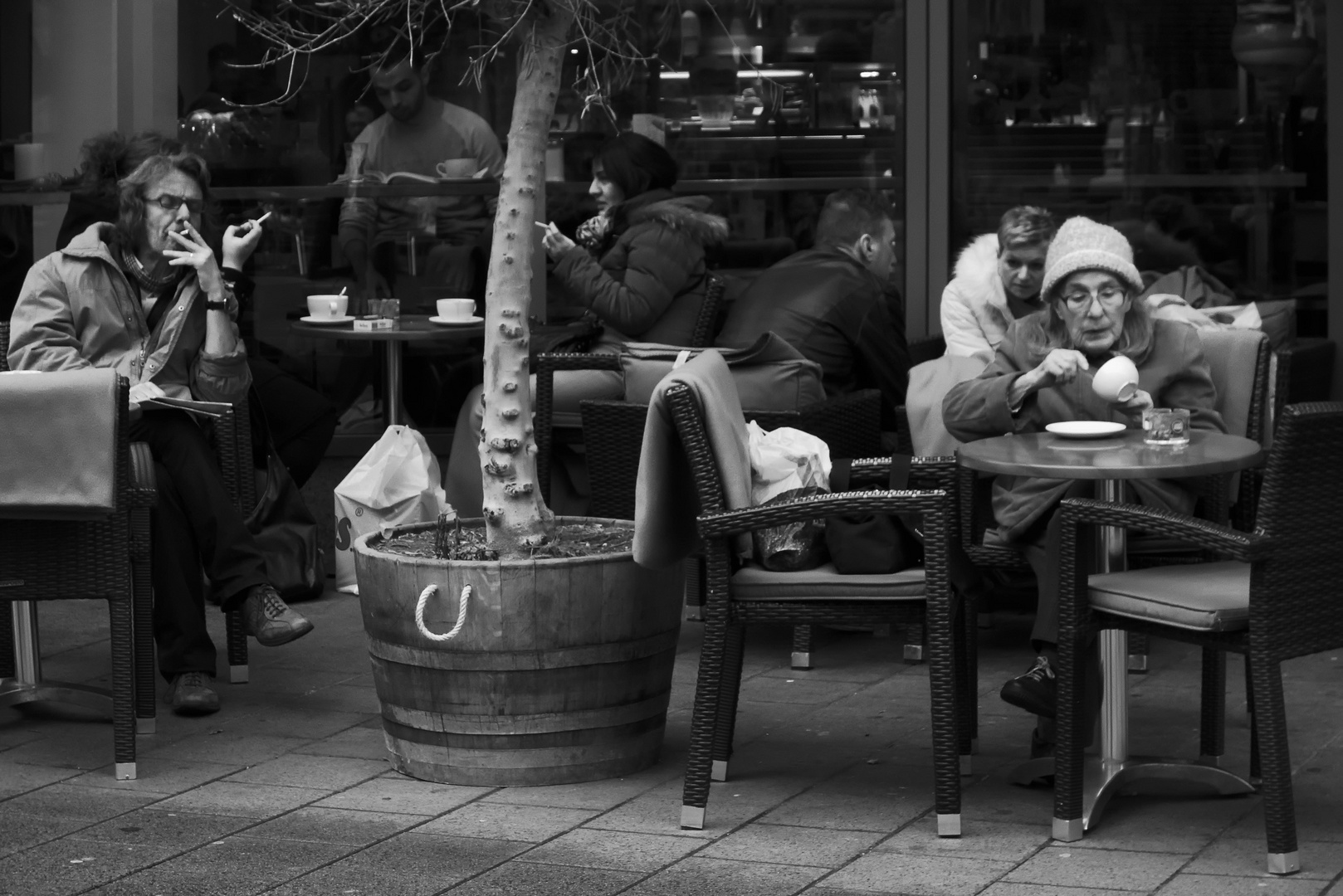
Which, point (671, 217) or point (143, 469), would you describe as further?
point (671, 217)

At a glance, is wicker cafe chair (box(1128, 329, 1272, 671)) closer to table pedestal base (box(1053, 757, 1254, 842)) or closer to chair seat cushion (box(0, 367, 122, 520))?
table pedestal base (box(1053, 757, 1254, 842))

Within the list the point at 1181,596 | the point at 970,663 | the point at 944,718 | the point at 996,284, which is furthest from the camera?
the point at 996,284

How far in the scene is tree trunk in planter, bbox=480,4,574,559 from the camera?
15.1ft

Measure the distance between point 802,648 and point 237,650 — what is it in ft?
5.39

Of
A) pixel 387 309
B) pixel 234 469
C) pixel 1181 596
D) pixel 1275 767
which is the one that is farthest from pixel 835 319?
pixel 1275 767

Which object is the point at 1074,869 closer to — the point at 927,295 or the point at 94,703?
the point at 94,703

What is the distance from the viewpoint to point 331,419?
6625 mm

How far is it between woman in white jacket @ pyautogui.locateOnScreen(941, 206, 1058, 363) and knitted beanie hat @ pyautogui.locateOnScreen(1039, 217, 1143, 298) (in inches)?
37.4

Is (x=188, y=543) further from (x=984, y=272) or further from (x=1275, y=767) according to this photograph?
(x=1275, y=767)

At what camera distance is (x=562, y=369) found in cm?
639

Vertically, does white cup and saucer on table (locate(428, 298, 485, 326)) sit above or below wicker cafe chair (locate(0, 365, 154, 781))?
above

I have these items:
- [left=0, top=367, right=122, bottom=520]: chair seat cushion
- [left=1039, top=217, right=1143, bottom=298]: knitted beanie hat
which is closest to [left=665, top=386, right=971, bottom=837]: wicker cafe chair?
[left=1039, top=217, right=1143, bottom=298]: knitted beanie hat

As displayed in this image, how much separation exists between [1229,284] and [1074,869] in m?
3.90

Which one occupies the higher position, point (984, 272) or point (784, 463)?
point (984, 272)
